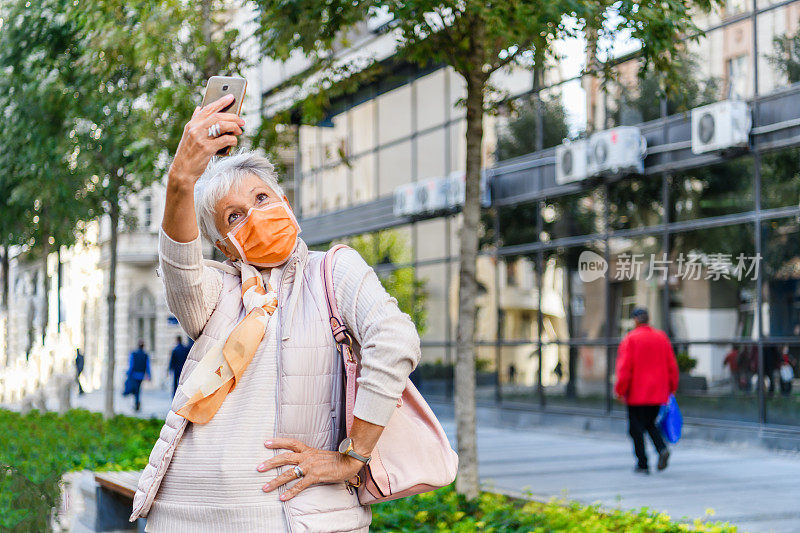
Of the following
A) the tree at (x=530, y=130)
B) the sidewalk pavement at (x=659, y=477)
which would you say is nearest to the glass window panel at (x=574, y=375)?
the sidewalk pavement at (x=659, y=477)

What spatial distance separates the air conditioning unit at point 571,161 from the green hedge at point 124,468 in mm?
7593

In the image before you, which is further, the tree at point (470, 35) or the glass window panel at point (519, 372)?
the glass window panel at point (519, 372)

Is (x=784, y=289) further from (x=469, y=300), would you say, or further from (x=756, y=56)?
(x=469, y=300)

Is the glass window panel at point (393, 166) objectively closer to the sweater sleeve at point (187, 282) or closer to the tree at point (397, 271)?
the tree at point (397, 271)

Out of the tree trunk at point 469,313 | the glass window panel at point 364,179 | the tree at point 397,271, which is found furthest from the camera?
the glass window panel at point 364,179

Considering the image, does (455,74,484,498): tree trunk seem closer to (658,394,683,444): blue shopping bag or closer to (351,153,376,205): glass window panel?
(658,394,683,444): blue shopping bag

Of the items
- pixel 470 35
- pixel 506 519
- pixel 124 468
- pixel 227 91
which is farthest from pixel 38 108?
pixel 227 91

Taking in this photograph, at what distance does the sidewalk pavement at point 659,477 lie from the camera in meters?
7.86

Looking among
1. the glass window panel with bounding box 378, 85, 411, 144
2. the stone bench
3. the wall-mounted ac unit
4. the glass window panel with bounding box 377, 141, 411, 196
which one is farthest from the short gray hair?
the glass window panel with bounding box 378, 85, 411, 144

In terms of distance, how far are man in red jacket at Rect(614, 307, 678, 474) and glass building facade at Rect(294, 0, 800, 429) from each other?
277 cm

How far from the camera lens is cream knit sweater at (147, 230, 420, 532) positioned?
2.21 metres

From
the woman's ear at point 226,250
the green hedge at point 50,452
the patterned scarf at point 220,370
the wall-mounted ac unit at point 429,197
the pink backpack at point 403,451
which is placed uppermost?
the wall-mounted ac unit at point 429,197

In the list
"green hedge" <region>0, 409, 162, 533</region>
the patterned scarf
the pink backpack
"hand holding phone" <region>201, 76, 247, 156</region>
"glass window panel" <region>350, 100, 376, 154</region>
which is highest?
"glass window panel" <region>350, 100, 376, 154</region>

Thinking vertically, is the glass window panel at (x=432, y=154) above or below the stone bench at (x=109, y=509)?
above
